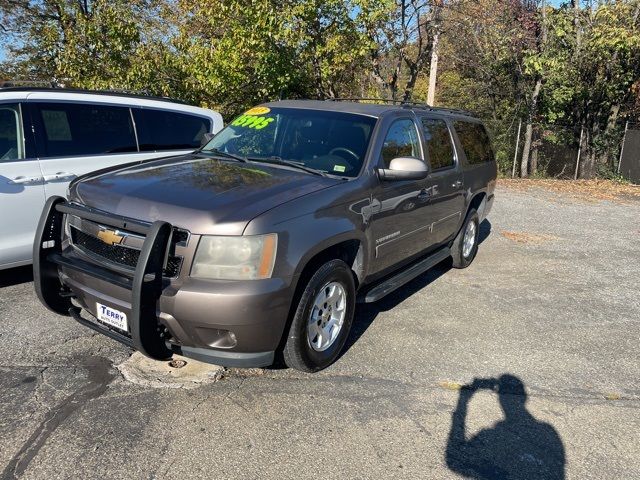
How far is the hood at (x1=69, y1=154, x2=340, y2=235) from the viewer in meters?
3.02

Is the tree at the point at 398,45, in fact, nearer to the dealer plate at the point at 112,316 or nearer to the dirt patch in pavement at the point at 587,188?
the dirt patch in pavement at the point at 587,188

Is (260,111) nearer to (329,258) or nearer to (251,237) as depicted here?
(329,258)

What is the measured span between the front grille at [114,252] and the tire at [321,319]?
2.65 ft

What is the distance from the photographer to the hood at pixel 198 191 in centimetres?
302

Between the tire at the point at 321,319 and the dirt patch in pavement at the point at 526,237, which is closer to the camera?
the tire at the point at 321,319

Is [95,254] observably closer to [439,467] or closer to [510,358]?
[439,467]

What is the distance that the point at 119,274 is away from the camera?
320 cm

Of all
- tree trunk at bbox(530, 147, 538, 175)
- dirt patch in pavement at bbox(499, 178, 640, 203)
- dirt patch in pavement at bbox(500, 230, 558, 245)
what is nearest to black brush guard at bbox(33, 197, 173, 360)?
dirt patch in pavement at bbox(500, 230, 558, 245)

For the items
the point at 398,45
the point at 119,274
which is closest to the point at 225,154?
the point at 119,274

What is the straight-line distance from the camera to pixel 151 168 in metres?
3.97

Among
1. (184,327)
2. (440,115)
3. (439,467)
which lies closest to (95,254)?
(184,327)

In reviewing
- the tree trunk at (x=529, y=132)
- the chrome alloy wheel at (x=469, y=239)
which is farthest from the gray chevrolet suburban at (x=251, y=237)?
the tree trunk at (x=529, y=132)

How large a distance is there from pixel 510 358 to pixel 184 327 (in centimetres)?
256

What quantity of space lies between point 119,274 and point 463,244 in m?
4.30
